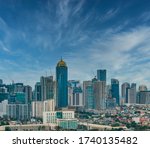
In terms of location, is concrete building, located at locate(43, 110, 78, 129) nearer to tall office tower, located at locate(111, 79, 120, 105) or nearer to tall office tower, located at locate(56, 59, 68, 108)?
tall office tower, located at locate(56, 59, 68, 108)

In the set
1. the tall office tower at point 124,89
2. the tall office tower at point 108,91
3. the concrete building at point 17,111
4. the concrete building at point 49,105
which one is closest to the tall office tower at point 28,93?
the concrete building at point 17,111

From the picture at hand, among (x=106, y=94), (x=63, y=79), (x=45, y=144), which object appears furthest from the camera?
(x=106, y=94)

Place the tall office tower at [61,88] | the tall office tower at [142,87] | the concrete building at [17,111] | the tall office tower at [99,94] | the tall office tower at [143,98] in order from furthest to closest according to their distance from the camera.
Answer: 1. the concrete building at [17,111]
2. the tall office tower at [143,98]
3. the tall office tower at [99,94]
4. the tall office tower at [61,88]
5. the tall office tower at [142,87]

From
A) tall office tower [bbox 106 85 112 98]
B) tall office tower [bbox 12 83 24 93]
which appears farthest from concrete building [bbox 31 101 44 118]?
tall office tower [bbox 106 85 112 98]

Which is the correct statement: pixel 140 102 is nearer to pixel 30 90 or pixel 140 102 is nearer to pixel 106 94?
pixel 106 94

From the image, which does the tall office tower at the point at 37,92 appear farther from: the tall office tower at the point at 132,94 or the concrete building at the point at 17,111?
the tall office tower at the point at 132,94

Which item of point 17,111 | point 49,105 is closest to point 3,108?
point 17,111

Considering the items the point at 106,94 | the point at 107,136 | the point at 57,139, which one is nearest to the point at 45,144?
the point at 57,139

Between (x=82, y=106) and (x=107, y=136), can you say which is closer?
(x=107, y=136)
